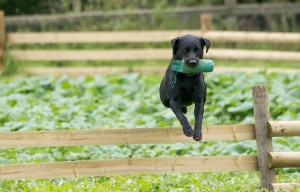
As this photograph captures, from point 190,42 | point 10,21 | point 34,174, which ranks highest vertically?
point 10,21

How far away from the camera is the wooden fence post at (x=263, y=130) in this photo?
7449 mm

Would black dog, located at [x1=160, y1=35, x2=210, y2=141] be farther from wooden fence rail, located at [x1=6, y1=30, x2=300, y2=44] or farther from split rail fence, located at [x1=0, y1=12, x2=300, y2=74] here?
split rail fence, located at [x1=0, y1=12, x2=300, y2=74]

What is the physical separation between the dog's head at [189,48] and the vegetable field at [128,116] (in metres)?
1.33

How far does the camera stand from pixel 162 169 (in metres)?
7.52

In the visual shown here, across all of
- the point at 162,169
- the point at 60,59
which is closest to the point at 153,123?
the point at 162,169

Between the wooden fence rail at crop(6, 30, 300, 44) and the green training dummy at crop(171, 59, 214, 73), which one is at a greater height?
the wooden fence rail at crop(6, 30, 300, 44)

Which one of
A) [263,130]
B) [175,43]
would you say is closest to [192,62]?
[175,43]

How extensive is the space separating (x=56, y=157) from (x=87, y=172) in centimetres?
160

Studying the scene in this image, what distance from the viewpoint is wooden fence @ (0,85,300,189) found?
293 inches

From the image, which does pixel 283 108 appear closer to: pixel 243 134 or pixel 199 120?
pixel 243 134

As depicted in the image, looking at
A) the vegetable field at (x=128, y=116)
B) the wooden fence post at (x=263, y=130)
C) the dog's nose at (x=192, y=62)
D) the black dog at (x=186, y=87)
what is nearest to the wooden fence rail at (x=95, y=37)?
the vegetable field at (x=128, y=116)

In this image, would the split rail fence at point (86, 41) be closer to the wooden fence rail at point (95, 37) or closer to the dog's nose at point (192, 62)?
the wooden fence rail at point (95, 37)

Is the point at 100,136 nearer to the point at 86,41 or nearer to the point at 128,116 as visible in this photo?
the point at 128,116

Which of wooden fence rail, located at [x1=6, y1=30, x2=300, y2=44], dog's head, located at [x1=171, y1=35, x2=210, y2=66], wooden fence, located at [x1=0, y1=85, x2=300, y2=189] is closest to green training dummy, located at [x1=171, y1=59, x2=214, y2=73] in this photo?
dog's head, located at [x1=171, y1=35, x2=210, y2=66]
